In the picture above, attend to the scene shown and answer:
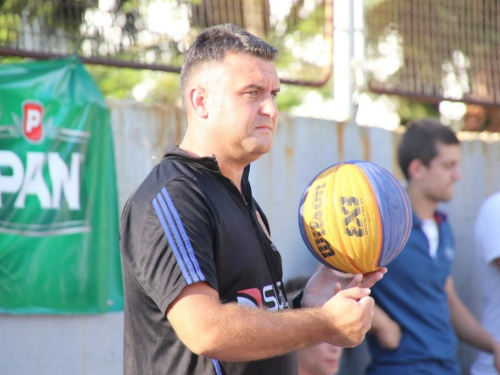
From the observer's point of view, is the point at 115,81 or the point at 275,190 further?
the point at 115,81

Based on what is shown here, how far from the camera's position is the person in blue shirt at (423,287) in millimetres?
4242

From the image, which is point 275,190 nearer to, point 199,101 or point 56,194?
point 56,194

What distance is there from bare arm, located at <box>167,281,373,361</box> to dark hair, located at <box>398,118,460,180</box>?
255 cm

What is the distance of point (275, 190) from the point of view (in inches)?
184

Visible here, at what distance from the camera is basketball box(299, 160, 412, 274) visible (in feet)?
8.73

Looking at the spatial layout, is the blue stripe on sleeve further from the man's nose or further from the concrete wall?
the concrete wall

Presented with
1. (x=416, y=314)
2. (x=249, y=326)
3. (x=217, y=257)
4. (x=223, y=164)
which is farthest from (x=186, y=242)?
(x=416, y=314)

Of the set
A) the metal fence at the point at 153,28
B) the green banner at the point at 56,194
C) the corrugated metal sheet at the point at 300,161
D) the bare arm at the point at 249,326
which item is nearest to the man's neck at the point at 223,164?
the bare arm at the point at 249,326

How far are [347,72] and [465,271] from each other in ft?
6.17

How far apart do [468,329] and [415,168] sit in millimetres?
1178

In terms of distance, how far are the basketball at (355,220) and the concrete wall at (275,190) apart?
90 cm

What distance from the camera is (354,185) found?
274cm

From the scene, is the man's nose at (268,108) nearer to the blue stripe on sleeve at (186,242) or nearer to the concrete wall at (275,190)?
the blue stripe on sleeve at (186,242)

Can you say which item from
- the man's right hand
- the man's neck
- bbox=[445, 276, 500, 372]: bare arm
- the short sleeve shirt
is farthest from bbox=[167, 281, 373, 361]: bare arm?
bbox=[445, 276, 500, 372]: bare arm
